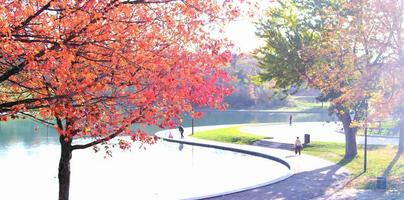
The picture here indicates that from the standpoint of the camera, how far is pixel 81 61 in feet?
33.1

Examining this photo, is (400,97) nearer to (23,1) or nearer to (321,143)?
(23,1)

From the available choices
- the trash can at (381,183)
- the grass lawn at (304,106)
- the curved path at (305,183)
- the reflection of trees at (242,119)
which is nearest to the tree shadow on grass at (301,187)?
the curved path at (305,183)

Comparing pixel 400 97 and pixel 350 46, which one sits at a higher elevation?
pixel 350 46

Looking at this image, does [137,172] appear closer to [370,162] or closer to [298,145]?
[298,145]

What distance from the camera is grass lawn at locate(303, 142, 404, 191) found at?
780 inches

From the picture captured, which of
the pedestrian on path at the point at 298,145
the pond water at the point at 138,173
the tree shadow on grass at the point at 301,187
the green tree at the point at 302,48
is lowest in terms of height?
the pond water at the point at 138,173

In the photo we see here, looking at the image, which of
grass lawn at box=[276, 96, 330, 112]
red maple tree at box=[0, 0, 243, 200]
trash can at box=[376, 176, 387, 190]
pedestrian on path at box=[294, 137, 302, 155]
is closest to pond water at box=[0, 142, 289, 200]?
pedestrian on path at box=[294, 137, 302, 155]

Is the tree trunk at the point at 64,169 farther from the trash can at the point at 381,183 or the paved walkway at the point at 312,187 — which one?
the trash can at the point at 381,183

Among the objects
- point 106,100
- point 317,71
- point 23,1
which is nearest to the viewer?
point 23,1

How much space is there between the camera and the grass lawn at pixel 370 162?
19812 mm

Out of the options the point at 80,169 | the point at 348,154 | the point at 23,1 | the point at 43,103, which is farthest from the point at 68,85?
the point at 348,154

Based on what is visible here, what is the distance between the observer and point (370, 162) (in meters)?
25.6

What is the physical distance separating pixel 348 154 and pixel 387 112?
1009cm

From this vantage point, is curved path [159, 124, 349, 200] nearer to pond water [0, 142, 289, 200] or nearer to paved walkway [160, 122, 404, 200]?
paved walkway [160, 122, 404, 200]
